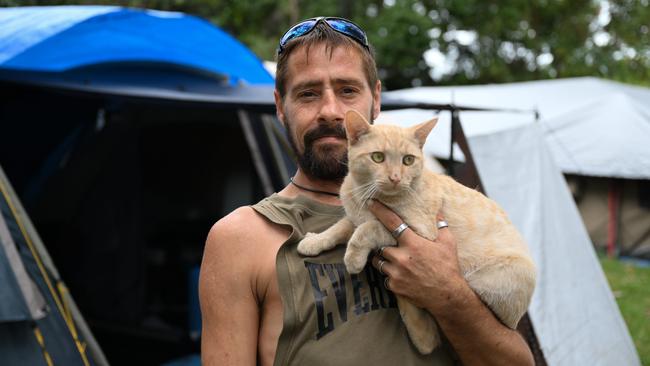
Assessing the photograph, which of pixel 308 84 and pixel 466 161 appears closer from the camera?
pixel 308 84

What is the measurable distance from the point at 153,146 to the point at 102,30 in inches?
78.1

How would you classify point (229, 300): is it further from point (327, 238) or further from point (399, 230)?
point (399, 230)

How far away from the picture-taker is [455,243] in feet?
5.14

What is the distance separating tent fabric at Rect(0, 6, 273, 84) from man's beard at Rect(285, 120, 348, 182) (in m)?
2.20

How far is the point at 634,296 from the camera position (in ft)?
20.5

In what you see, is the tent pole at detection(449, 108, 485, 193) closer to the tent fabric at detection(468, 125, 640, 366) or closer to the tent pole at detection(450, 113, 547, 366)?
the tent pole at detection(450, 113, 547, 366)

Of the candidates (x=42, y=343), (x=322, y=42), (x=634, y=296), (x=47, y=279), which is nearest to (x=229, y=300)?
(x=322, y=42)

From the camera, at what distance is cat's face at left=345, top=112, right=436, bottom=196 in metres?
1.55

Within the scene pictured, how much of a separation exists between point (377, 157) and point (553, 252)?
9.15 ft

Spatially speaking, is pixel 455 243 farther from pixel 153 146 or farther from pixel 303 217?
pixel 153 146

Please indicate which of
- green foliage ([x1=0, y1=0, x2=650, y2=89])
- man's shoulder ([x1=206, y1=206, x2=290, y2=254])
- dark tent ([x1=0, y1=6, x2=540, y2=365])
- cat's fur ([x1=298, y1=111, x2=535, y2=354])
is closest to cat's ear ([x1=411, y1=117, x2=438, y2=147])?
cat's fur ([x1=298, y1=111, x2=535, y2=354])

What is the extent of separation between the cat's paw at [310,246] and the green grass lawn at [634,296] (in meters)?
3.95

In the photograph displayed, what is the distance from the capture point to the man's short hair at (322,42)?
160 centimetres

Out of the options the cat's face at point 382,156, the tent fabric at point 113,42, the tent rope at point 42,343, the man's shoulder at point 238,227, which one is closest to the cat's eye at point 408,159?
the cat's face at point 382,156
